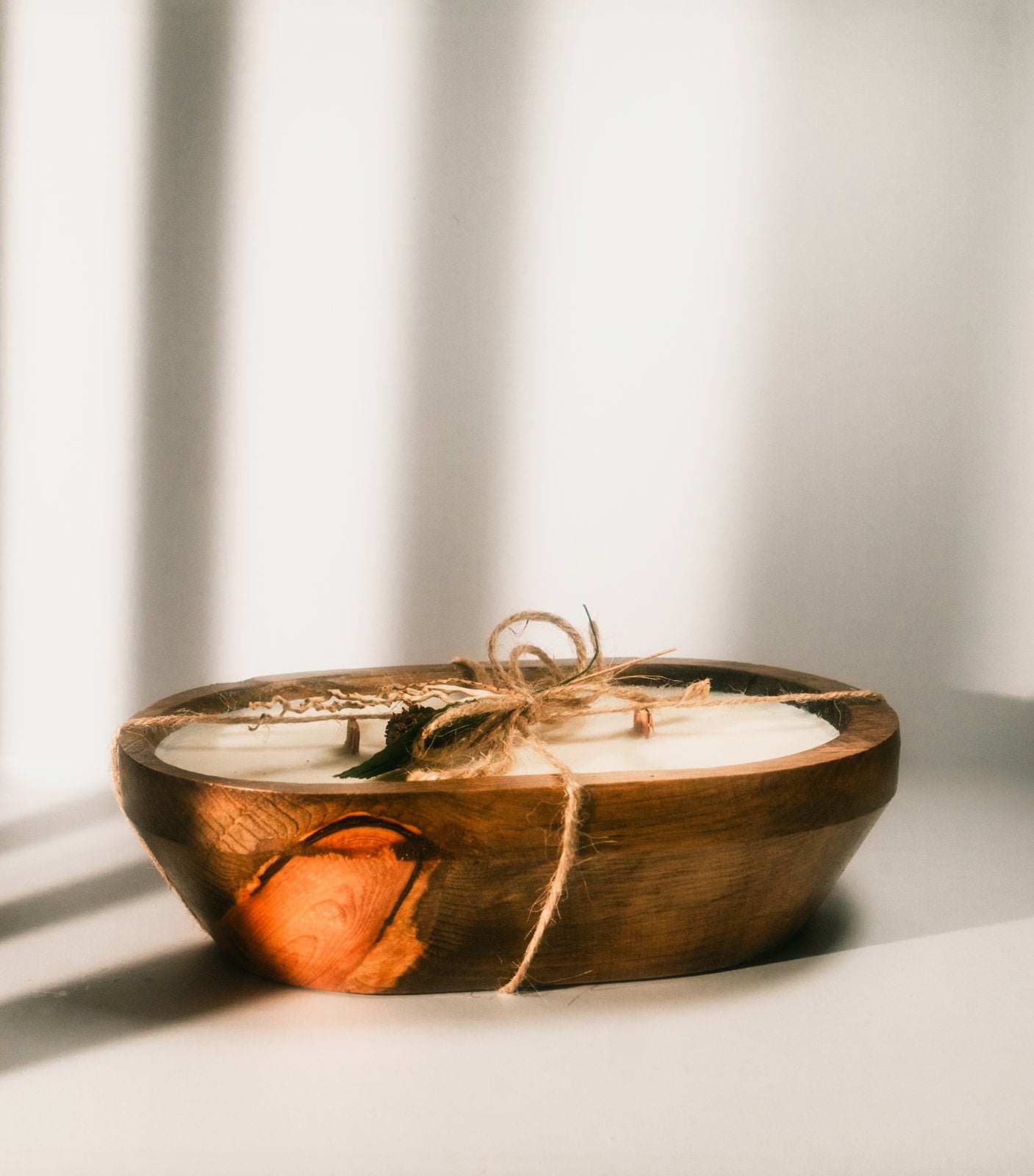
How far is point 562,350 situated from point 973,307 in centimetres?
39

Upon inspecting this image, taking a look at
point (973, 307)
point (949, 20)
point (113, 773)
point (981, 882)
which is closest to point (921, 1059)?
point (981, 882)

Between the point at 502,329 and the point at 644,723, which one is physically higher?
the point at 502,329

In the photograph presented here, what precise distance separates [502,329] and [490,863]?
2.11ft

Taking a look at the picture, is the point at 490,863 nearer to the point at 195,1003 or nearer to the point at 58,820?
the point at 195,1003

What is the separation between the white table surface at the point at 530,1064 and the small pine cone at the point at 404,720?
5.1 inches

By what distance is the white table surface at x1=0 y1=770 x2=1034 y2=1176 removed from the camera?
0.44m

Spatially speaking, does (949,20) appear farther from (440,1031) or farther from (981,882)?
(440,1031)

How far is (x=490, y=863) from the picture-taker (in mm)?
499

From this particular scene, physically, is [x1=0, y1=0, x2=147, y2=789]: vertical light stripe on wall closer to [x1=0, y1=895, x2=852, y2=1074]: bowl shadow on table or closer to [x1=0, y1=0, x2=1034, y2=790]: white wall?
[x1=0, y1=0, x2=1034, y2=790]: white wall

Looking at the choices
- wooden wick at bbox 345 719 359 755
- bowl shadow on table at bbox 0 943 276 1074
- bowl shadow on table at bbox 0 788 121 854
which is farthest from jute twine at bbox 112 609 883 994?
bowl shadow on table at bbox 0 788 121 854

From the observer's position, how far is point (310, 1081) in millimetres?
487

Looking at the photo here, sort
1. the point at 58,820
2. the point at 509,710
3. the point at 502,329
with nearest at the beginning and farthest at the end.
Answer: the point at 509,710
the point at 58,820
the point at 502,329

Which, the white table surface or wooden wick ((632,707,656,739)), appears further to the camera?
wooden wick ((632,707,656,739))

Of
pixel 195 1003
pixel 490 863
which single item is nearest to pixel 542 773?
pixel 490 863
